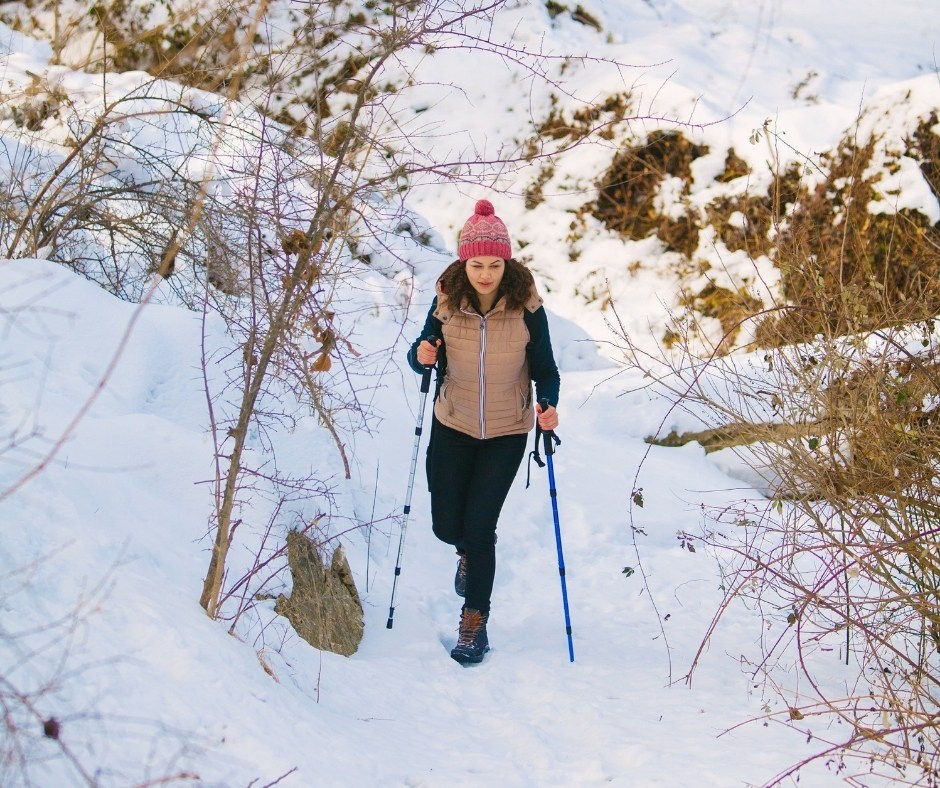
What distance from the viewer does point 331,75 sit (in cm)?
980

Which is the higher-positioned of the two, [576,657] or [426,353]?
[426,353]

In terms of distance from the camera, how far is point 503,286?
13.5 feet

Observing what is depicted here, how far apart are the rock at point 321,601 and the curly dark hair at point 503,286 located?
1330mm

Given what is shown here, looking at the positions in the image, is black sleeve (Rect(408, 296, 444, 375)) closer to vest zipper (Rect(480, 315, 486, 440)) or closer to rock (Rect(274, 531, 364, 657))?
vest zipper (Rect(480, 315, 486, 440))

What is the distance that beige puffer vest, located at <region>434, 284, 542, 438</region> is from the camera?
412 cm

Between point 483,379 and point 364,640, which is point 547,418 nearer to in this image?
point 483,379

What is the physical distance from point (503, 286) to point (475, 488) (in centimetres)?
95

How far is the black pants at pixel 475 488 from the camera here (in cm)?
419

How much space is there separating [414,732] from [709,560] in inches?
109

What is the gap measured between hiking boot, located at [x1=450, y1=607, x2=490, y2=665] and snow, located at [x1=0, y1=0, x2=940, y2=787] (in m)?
0.06

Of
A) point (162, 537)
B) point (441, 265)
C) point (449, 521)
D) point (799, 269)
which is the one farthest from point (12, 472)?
point (441, 265)

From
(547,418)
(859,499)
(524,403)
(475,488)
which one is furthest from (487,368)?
(859,499)

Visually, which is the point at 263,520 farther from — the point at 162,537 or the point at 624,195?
the point at 624,195

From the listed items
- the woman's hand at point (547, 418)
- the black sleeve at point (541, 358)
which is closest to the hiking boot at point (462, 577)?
the woman's hand at point (547, 418)
